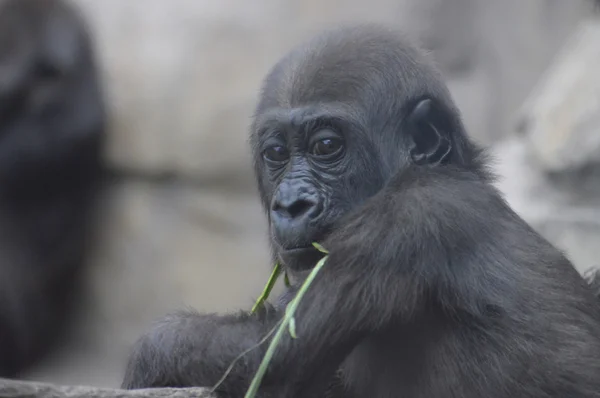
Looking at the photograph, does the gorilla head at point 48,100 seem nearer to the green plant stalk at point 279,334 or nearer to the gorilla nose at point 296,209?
the gorilla nose at point 296,209

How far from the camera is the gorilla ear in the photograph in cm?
384

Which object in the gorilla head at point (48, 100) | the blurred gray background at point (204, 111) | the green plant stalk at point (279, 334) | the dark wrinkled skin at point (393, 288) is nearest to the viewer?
the green plant stalk at point (279, 334)

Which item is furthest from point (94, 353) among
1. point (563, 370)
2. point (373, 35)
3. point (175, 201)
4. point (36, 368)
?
point (563, 370)

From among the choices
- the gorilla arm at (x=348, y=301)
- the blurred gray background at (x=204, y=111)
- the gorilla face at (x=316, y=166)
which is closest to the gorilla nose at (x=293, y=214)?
the gorilla face at (x=316, y=166)

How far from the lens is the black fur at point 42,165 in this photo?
934cm

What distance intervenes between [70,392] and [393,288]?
3.39 ft

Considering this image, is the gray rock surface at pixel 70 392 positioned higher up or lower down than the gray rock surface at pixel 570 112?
lower down

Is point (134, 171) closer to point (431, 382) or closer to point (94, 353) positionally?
point (94, 353)

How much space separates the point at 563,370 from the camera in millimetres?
3346

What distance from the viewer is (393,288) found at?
3285 millimetres

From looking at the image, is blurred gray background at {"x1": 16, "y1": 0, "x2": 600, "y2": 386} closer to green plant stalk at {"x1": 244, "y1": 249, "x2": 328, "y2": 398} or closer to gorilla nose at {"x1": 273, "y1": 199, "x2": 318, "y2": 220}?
gorilla nose at {"x1": 273, "y1": 199, "x2": 318, "y2": 220}

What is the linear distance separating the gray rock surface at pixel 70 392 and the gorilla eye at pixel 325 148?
1032 millimetres

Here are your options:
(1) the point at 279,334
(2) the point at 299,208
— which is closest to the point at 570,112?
(2) the point at 299,208

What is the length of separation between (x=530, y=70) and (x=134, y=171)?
136 inches
